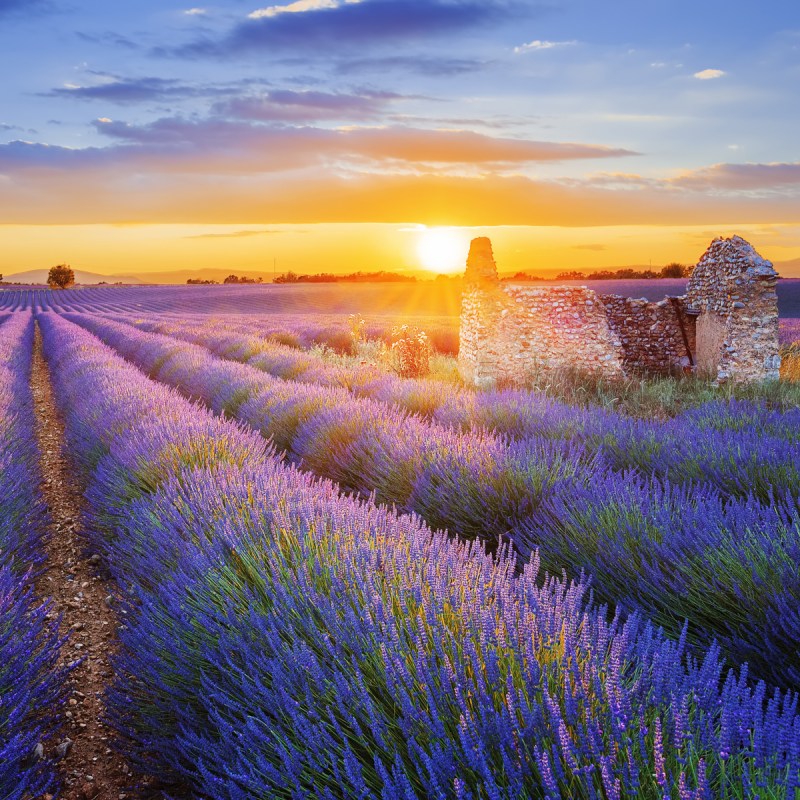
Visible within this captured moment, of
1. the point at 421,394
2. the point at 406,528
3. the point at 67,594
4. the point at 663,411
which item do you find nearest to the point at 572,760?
the point at 406,528

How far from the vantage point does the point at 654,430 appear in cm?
454

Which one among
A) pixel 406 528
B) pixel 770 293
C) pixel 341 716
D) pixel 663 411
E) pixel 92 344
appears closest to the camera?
pixel 341 716

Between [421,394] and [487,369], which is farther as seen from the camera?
[487,369]

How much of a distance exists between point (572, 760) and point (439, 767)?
224 mm

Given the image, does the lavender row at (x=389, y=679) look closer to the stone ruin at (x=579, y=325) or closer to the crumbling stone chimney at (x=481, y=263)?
the stone ruin at (x=579, y=325)

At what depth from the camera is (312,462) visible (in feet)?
15.4

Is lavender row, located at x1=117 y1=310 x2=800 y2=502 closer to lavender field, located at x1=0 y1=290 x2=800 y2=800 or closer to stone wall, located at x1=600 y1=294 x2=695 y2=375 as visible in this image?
lavender field, located at x1=0 y1=290 x2=800 y2=800

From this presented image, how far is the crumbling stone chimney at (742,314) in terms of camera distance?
9.32 meters

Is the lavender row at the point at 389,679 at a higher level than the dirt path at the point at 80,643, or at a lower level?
higher

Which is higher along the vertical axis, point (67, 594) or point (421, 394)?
point (421, 394)

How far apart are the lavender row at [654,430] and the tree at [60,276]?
85.8 metres

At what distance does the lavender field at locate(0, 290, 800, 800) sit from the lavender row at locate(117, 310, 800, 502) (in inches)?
1.0

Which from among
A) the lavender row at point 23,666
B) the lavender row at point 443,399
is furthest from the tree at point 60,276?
the lavender row at point 23,666

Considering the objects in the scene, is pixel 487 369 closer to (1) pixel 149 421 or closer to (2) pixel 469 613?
(1) pixel 149 421
